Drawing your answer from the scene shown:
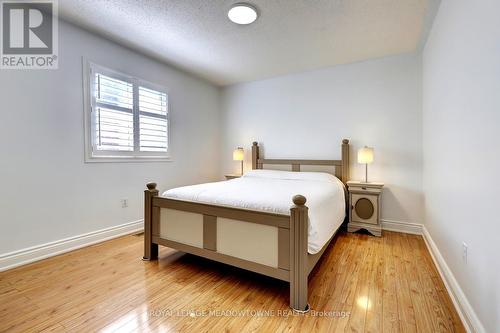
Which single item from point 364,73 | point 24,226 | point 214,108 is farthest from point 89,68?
point 364,73

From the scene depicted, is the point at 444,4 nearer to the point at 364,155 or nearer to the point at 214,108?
the point at 364,155

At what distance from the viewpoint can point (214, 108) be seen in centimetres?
470

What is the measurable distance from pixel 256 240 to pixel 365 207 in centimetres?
202

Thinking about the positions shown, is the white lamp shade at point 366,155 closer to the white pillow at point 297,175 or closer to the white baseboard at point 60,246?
the white pillow at point 297,175

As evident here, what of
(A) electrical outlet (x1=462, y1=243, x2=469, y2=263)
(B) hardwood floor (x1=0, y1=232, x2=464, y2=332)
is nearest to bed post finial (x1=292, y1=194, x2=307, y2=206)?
(B) hardwood floor (x1=0, y1=232, x2=464, y2=332)

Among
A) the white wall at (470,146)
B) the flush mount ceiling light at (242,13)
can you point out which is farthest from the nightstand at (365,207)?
the flush mount ceiling light at (242,13)

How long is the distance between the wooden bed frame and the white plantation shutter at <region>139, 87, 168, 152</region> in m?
1.22

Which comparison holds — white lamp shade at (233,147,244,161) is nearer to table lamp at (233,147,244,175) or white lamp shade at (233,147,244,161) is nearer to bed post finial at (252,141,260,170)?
table lamp at (233,147,244,175)

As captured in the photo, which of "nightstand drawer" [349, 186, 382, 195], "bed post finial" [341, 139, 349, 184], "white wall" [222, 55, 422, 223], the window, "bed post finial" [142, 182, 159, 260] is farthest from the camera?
"bed post finial" [341, 139, 349, 184]

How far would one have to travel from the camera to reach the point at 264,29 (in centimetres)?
260

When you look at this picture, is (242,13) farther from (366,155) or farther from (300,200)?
(366,155)

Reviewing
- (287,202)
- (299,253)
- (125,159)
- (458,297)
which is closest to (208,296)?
(299,253)

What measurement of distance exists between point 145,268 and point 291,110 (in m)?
3.18

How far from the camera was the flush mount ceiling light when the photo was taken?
2.19 meters
